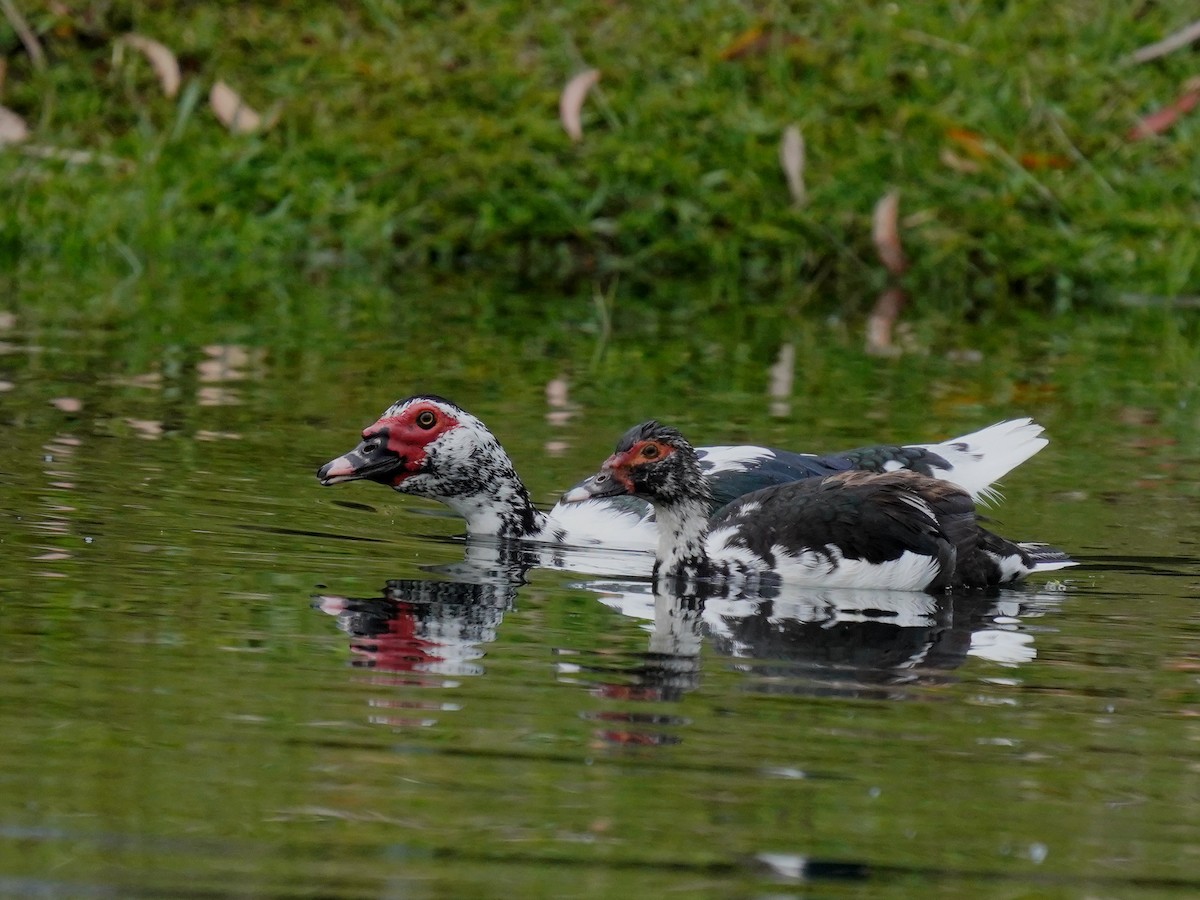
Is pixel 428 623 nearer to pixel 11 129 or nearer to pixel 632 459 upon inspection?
pixel 632 459

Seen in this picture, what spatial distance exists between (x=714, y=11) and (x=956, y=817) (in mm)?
13369

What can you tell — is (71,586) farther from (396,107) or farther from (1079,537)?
(396,107)

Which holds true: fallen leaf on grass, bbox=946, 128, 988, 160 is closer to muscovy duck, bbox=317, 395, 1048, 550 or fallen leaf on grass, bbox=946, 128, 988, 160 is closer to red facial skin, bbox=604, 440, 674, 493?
muscovy duck, bbox=317, 395, 1048, 550

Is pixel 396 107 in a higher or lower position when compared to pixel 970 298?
higher

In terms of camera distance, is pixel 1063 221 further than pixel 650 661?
Yes

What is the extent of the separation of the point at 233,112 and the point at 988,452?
340 inches

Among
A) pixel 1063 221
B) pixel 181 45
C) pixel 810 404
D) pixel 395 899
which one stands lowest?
pixel 395 899

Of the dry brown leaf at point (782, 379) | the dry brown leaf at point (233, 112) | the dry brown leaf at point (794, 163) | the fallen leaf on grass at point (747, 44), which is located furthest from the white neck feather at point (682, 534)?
the fallen leaf on grass at point (747, 44)

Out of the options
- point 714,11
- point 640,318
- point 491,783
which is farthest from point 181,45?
point 491,783

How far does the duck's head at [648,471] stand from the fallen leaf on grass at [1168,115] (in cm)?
922

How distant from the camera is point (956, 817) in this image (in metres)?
4.10

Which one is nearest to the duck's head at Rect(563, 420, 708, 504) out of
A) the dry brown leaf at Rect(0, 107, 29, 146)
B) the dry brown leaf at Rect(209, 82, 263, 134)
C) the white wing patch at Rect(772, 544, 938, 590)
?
the white wing patch at Rect(772, 544, 938, 590)

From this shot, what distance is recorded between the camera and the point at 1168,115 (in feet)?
51.5

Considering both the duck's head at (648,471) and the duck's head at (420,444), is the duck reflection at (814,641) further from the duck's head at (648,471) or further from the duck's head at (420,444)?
the duck's head at (420,444)
